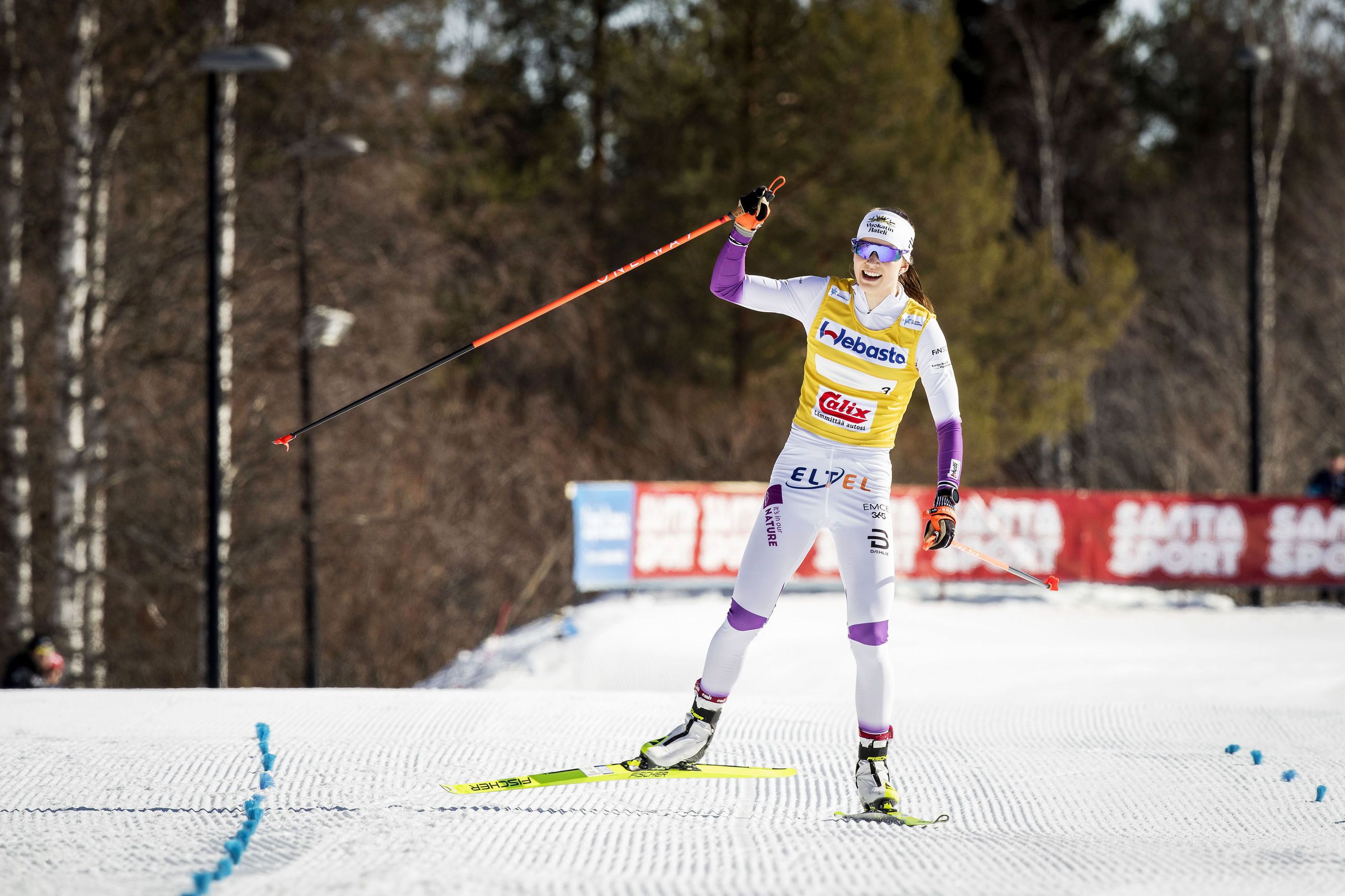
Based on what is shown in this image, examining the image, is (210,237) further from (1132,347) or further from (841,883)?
(1132,347)

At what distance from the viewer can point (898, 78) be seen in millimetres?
24016

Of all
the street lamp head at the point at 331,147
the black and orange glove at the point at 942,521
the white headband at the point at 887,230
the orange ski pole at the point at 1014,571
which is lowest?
the orange ski pole at the point at 1014,571

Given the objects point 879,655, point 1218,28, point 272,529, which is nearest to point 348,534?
point 272,529

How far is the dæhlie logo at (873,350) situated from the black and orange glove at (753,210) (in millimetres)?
522

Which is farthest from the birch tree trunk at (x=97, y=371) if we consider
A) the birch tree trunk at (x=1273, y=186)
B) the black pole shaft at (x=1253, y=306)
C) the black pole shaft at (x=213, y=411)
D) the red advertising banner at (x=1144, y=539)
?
the birch tree trunk at (x=1273, y=186)

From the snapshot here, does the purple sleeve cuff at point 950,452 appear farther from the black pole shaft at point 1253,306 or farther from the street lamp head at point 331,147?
the black pole shaft at point 1253,306

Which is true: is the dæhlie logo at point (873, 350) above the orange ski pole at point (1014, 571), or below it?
above

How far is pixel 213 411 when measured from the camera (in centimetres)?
1154

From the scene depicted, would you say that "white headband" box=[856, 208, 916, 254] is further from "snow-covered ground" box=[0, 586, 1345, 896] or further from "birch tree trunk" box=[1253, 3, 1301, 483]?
"birch tree trunk" box=[1253, 3, 1301, 483]

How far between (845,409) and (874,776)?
132cm

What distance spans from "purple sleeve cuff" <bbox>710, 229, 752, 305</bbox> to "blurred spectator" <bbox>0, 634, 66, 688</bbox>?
852 cm

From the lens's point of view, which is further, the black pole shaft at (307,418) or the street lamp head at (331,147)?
the black pole shaft at (307,418)

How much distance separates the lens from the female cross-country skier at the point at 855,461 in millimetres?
4859

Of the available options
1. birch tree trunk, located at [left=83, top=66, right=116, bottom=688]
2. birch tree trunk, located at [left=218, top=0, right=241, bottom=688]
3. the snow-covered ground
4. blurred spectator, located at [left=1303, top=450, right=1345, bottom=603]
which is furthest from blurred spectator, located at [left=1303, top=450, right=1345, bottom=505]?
birch tree trunk, located at [left=83, top=66, right=116, bottom=688]
